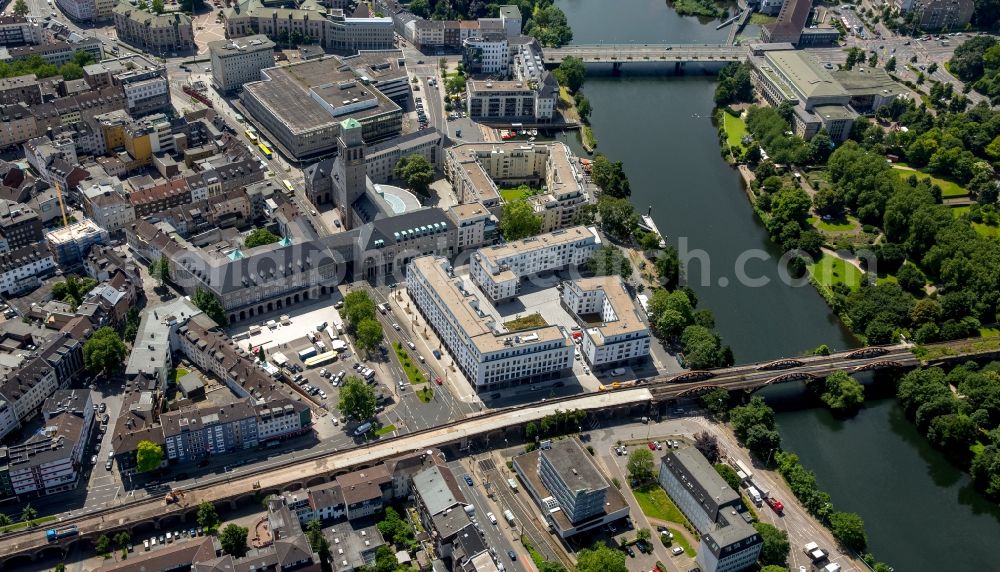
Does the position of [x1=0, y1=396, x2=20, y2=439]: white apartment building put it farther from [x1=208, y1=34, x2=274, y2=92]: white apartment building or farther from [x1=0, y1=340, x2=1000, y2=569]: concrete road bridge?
[x1=208, y1=34, x2=274, y2=92]: white apartment building

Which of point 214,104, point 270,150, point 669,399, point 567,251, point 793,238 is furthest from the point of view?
point 214,104

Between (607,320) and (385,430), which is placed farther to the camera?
(607,320)

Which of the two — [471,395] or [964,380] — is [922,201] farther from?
[471,395]

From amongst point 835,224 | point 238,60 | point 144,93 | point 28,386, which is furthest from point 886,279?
point 144,93

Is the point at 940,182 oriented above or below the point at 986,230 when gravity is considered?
above

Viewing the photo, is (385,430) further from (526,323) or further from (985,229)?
(985,229)

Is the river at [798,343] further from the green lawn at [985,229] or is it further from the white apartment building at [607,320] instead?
the green lawn at [985,229]

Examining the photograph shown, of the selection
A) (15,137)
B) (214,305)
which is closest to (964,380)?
(214,305)
